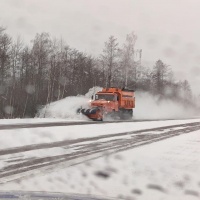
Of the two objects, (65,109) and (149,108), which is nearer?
(65,109)

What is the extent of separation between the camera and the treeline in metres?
46.5

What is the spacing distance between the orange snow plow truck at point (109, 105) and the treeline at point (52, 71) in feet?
44.5

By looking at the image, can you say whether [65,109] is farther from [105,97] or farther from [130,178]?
[130,178]

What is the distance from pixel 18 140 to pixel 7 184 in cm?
764

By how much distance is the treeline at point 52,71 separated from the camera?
46.5 meters

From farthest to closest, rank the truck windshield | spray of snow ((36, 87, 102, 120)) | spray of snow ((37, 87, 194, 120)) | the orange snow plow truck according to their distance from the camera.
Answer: spray of snow ((37, 87, 194, 120)) < spray of snow ((36, 87, 102, 120)) < the truck windshield < the orange snow plow truck

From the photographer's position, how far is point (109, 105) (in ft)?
102

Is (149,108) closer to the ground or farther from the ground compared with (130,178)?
closer to the ground

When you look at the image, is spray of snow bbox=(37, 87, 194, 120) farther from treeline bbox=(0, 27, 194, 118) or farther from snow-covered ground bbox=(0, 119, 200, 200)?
snow-covered ground bbox=(0, 119, 200, 200)

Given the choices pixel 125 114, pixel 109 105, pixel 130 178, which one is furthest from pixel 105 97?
pixel 130 178

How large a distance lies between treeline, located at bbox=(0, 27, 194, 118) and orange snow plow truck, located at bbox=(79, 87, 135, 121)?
1356 centimetres

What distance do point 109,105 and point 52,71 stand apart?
22818 mm

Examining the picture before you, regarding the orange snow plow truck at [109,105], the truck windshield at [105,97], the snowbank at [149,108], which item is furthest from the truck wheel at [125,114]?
the snowbank at [149,108]

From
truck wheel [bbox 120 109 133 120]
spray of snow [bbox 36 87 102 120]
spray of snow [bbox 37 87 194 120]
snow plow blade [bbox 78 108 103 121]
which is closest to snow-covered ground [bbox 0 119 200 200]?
snow plow blade [bbox 78 108 103 121]
